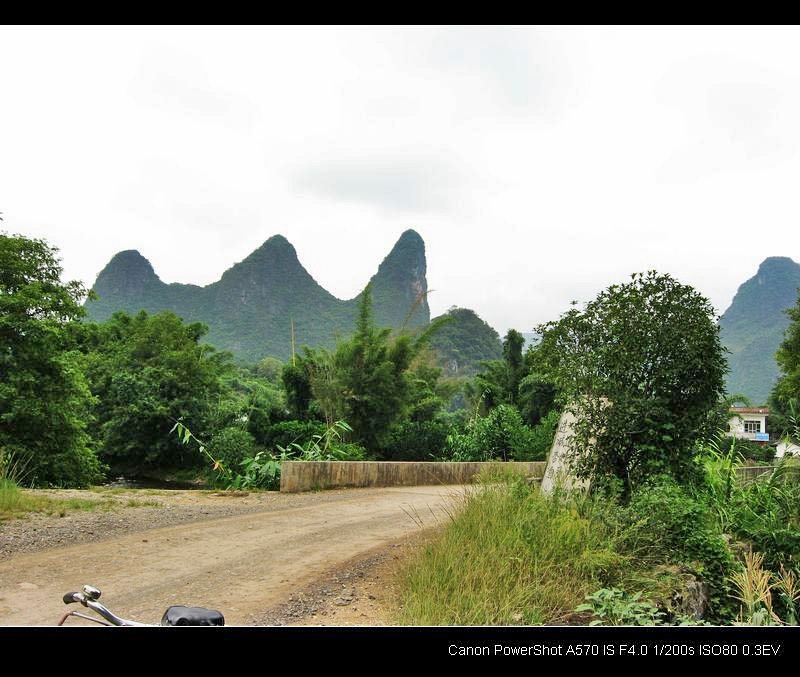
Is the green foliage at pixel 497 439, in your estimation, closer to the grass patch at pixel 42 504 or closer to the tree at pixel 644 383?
the tree at pixel 644 383

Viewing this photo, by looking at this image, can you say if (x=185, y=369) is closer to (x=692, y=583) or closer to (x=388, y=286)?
(x=692, y=583)

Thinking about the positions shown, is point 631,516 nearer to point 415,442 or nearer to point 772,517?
point 772,517

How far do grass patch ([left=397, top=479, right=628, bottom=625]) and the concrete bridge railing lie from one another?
4.19 meters

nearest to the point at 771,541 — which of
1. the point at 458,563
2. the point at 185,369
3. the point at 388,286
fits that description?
the point at 458,563

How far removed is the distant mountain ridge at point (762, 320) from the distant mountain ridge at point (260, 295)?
124ft

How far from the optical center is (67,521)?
667 cm

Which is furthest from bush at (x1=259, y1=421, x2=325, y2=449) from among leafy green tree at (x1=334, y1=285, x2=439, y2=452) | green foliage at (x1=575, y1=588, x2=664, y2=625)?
green foliage at (x1=575, y1=588, x2=664, y2=625)

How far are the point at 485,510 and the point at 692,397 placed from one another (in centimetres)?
268

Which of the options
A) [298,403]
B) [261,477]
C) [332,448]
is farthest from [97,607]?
[298,403]

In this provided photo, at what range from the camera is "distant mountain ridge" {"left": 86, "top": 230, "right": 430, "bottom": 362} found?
221 ft

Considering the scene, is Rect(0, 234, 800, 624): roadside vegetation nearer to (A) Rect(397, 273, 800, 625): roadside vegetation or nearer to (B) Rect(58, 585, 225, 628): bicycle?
(A) Rect(397, 273, 800, 625): roadside vegetation

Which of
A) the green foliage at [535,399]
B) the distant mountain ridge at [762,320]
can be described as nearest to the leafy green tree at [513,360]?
the green foliage at [535,399]

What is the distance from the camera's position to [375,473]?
36.0 feet

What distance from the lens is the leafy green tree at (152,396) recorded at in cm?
1995
